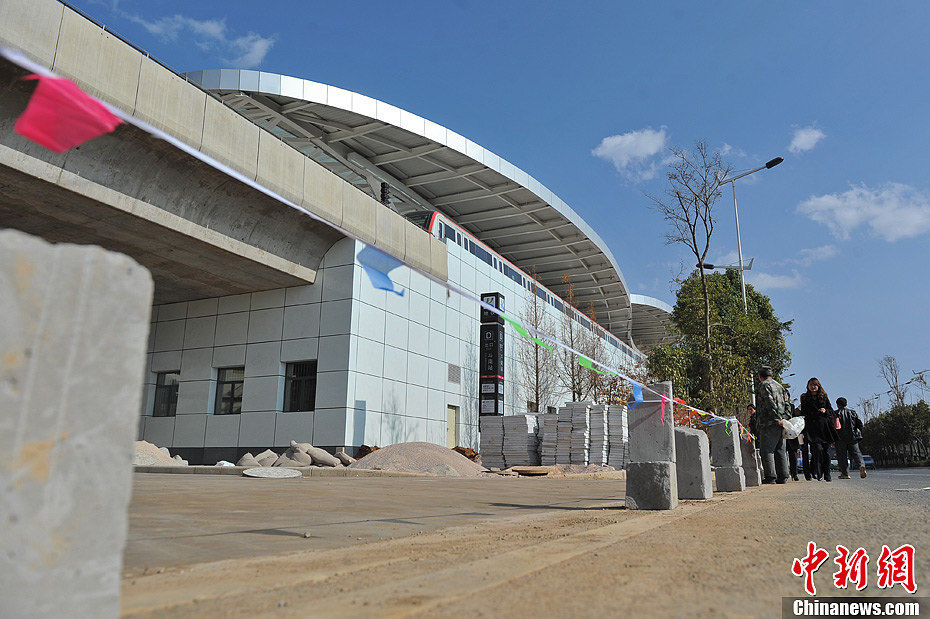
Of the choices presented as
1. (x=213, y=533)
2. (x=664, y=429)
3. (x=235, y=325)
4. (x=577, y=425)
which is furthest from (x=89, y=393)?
(x=235, y=325)

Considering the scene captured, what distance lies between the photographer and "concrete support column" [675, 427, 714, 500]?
7281 mm

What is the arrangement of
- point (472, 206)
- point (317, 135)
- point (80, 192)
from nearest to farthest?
1. point (80, 192)
2. point (317, 135)
3. point (472, 206)

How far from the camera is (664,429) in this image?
5.91 m

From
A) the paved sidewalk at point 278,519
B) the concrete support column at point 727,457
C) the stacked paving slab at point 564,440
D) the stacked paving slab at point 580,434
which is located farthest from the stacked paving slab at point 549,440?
the paved sidewalk at point 278,519

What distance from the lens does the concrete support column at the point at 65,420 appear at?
1348mm

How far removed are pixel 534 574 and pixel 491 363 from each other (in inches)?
875

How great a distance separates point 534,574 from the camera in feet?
8.02

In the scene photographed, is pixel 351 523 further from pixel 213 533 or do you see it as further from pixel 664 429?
pixel 664 429

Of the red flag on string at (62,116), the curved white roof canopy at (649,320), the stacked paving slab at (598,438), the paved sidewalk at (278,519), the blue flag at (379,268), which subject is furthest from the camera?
the curved white roof canopy at (649,320)

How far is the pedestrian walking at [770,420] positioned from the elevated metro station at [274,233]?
6656 millimetres

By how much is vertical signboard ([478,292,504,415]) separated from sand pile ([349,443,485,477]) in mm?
5264

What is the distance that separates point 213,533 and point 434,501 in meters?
3.68

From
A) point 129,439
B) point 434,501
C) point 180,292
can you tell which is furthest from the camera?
point 180,292

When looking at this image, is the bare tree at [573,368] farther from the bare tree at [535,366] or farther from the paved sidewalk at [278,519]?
the paved sidewalk at [278,519]
